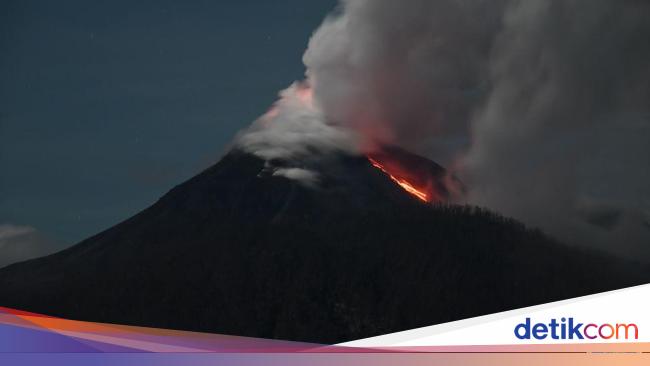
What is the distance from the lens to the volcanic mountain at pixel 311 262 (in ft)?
199

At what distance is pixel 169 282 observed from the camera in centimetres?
6169

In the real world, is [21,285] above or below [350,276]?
below

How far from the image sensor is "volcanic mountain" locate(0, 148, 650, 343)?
6053 cm

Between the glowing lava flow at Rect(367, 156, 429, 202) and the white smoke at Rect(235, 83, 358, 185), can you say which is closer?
the white smoke at Rect(235, 83, 358, 185)

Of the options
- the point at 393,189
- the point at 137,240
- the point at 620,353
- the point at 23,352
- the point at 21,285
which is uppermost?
the point at 393,189

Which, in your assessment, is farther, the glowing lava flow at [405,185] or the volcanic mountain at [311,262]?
the glowing lava flow at [405,185]

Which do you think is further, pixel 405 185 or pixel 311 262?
pixel 405 185

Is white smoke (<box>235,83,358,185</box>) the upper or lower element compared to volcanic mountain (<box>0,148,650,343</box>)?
upper

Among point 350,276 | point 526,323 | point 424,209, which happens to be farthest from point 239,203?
point 526,323

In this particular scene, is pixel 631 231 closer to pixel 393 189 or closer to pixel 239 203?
pixel 393 189

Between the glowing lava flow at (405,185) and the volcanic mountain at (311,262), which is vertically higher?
the glowing lava flow at (405,185)

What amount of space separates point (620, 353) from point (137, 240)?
54954mm

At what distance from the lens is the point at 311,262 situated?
68625mm

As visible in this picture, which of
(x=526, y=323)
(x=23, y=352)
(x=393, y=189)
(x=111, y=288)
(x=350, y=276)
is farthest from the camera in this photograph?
(x=393, y=189)
